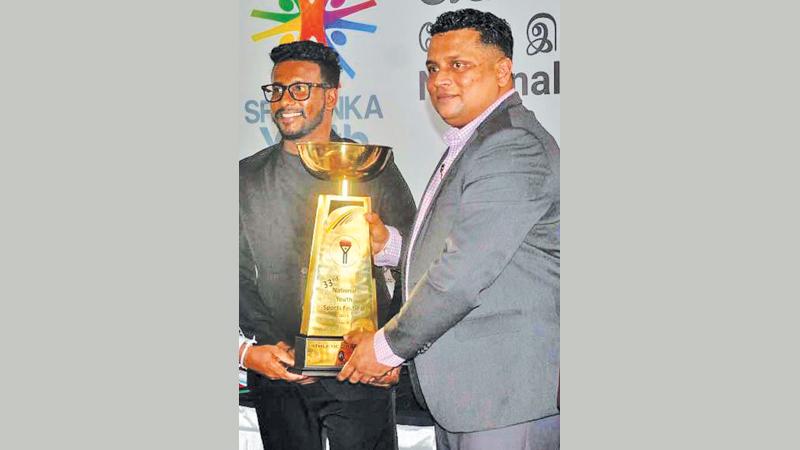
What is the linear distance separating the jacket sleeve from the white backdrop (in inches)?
9.4

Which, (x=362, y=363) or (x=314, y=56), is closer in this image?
(x=362, y=363)

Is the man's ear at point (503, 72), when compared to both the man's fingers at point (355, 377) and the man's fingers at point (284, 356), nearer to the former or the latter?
the man's fingers at point (355, 377)

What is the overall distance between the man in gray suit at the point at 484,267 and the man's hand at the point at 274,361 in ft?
1.55

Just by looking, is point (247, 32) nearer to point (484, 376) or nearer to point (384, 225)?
point (384, 225)

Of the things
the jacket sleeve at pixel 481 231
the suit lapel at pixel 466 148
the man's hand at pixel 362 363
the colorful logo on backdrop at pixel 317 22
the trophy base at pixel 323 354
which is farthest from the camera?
the colorful logo on backdrop at pixel 317 22

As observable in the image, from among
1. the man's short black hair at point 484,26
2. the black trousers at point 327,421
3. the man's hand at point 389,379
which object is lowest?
the black trousers at point 327,421

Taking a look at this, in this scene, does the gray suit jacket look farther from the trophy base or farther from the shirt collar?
the trophy base

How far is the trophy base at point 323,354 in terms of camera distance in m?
4.52

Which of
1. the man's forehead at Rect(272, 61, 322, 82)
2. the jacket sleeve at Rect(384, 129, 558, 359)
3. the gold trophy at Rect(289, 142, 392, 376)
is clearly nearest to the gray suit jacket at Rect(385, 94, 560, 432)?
the jacket sleeve at Rect(384, 129, 558, 359)

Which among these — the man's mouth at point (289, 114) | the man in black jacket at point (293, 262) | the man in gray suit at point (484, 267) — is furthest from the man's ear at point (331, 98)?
the man in gray suit at point (484, 267)

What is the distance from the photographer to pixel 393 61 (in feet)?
14.9

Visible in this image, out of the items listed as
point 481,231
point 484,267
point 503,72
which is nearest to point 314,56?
point 503,72

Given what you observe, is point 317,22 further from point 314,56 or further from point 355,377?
point 355,377

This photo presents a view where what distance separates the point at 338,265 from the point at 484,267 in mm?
689
